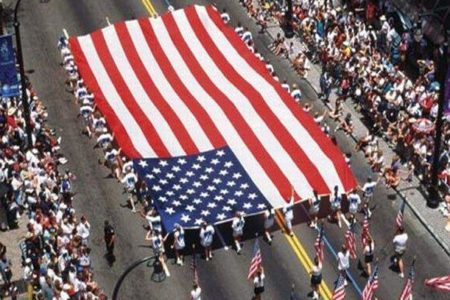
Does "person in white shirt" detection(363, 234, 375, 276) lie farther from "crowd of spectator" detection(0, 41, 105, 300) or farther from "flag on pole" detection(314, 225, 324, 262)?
"crowd of spectator" detection(0, 41, 105, 300)

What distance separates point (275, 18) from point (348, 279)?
19.9m

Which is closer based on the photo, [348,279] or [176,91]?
[348,279]

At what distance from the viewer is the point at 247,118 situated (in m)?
46.0

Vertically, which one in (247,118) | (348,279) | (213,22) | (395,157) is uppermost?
(213,22)

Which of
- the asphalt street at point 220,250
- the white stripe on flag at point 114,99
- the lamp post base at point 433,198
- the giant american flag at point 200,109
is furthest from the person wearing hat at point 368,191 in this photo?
the white stripe on flag at point 114,99

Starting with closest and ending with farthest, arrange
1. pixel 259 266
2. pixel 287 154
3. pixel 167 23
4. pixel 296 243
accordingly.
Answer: pixel 259 266 < pixel 296 243 < pixel 287 154 < pixel 167 23

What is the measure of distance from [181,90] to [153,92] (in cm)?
125

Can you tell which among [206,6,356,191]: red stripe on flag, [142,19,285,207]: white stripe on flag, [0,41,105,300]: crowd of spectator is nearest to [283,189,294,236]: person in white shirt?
[142,19,285,207]: white stripe on flag

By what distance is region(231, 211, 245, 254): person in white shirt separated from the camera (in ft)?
130

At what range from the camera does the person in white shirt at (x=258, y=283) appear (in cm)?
3753

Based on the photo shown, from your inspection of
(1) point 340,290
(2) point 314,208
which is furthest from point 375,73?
(1) point 340,290

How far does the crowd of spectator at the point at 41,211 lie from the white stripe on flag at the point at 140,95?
13.1 ft

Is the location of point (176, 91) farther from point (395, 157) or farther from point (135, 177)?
point (395, 157)

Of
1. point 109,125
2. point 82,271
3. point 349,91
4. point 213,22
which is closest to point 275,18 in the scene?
point 213,22
